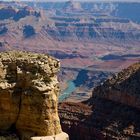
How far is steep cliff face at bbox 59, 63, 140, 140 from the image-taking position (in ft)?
249

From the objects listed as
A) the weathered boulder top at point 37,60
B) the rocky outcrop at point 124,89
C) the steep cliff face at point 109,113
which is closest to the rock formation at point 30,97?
the weathered boulder top at point 37,60

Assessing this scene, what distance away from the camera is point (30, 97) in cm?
2988

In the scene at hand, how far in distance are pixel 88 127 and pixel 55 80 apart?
159ft

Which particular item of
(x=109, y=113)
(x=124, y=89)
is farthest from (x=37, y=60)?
(x=124, y=89)

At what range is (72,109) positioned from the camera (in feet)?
281

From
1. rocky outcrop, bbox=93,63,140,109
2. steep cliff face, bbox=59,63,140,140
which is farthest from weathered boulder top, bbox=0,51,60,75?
rocky outcrop, bbox=93,63,140,109

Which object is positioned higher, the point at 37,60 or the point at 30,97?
the point at 37,60

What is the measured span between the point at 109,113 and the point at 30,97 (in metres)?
52.8

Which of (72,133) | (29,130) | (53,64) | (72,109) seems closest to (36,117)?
(29,130)

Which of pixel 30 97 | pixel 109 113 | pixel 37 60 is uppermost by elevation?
pixel 37 60

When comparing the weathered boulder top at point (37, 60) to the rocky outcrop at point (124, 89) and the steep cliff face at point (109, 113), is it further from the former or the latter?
the rocky outcrop at point (124, 89)

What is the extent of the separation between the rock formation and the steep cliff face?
43223 mm

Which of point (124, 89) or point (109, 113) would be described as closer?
point (109, 113)

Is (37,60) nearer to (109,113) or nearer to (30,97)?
(30,97)
